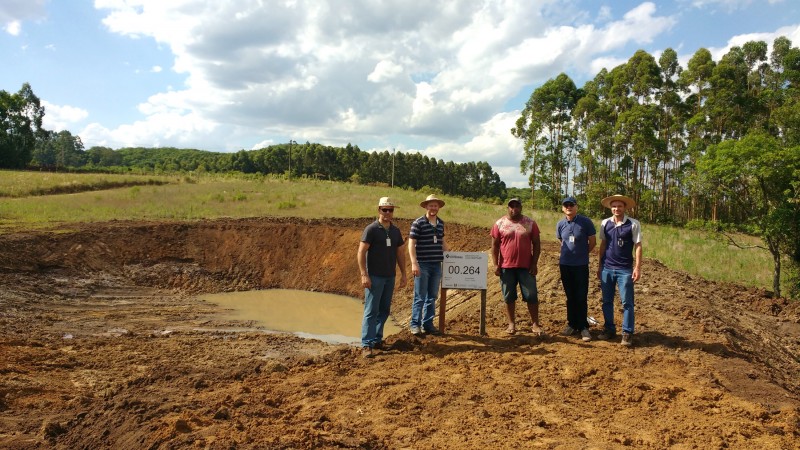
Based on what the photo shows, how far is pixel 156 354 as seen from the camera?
316 inches

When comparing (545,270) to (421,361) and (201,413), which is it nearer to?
(421,361)

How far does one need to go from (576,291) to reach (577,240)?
2.28 ft

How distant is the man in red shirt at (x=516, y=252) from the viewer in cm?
657

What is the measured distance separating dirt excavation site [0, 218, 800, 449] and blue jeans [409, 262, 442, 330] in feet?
0.83

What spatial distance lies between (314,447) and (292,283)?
41.0 feet

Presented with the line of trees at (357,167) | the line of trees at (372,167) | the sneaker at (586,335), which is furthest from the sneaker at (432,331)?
the line of trees at (372,167)

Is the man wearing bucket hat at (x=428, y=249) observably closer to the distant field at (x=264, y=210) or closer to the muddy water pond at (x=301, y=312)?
the muddy water pond at (x=301, y=312)

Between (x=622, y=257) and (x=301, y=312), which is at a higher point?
(x=622, y=257)

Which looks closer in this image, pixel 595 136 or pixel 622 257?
pixel 622 257

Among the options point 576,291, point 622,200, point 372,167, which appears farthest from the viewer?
point 372,167

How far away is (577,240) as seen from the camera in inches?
257

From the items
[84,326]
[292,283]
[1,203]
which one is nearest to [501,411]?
[84,326]

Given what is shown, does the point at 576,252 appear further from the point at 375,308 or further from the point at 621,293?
the point at 375,308

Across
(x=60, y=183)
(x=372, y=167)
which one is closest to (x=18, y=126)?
(x=60, y=183)
